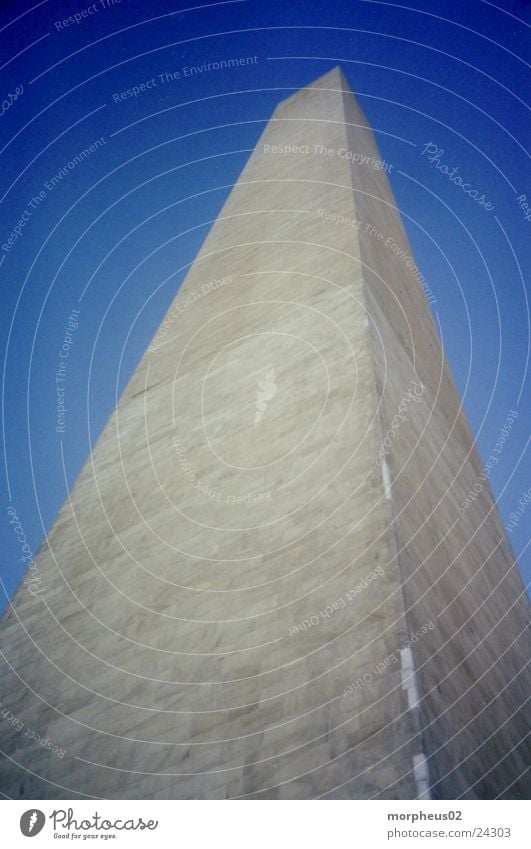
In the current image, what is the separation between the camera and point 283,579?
297 inches

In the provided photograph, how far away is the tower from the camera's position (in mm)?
6223

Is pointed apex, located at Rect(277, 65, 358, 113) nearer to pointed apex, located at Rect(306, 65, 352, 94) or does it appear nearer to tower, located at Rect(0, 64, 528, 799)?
pointed apex, located at Rect(306, 65, 352, 94)

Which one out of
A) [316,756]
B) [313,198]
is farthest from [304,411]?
[313,198]

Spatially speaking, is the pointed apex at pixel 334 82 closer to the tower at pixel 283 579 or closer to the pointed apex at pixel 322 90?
the pointed apex at pixel 322 90

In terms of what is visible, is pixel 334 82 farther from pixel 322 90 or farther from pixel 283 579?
pixel 283 579

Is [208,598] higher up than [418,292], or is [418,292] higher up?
[418,292]

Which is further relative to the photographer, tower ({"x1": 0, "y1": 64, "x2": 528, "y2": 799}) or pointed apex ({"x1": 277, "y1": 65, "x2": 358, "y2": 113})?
pointed apex ({"x1": 277, "y1": 65, "x2": 358, "y2": 113})

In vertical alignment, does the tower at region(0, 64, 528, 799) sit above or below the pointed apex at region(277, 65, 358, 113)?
below

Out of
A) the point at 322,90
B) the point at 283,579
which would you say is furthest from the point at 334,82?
the point at 283,579

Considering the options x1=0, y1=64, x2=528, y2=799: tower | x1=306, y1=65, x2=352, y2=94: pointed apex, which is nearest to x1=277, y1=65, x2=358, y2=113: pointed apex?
x1=306, y1=65, x2=352, y2=94: pointed apex

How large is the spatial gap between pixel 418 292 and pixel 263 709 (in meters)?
10.5

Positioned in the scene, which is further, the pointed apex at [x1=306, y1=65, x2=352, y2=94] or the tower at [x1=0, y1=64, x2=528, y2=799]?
the pointed apex at [x1=306, y1=65, x2=352, y2=94]

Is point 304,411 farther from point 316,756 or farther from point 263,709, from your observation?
point 316,756

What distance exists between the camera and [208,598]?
26.6 feet
